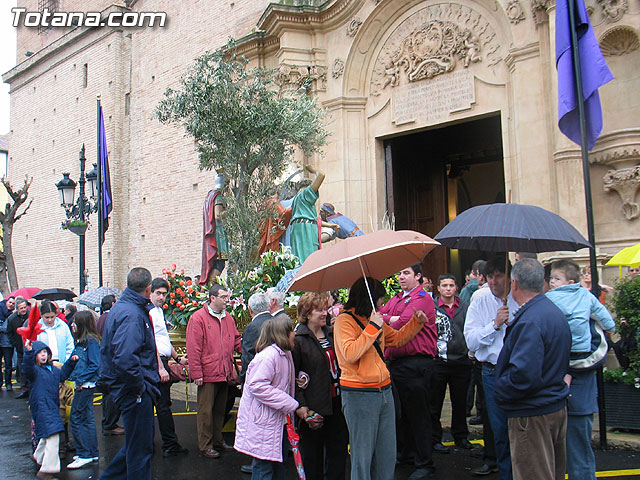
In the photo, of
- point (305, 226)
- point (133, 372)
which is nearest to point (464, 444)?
point (133, 372)

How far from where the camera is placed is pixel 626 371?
21.1 feet

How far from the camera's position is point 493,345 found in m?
5.00

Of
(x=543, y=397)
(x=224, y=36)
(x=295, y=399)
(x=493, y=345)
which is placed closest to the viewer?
(x=543, y=397)

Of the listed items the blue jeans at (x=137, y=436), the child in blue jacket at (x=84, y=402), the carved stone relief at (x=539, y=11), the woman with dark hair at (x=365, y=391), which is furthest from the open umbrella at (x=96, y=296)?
the carved stone relief at (x=539, y=11)

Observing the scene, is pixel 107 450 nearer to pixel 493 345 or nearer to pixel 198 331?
pixel 198 331

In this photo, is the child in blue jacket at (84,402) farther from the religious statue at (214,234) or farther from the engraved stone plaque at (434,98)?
the engraved stone plaque at (434,98)

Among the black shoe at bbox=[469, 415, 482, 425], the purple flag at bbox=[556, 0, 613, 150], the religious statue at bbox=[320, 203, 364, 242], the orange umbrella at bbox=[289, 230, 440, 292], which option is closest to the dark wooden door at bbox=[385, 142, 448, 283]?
the religious statue at bbox=[320, 203, 364, 242]

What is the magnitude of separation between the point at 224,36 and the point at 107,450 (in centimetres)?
1373

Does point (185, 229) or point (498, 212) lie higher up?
point (185, 229)

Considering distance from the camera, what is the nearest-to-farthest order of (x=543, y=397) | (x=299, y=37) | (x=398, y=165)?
(x=543, y=397), (x=299, y=37), (x=398, y=165)

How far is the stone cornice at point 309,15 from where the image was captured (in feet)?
43.3

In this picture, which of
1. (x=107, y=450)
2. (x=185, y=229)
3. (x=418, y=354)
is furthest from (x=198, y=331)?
(x=185, y=229)

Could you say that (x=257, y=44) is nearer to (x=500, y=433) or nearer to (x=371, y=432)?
(x=500, y=433)

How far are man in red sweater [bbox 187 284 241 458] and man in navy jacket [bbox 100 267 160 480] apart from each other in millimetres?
1415
